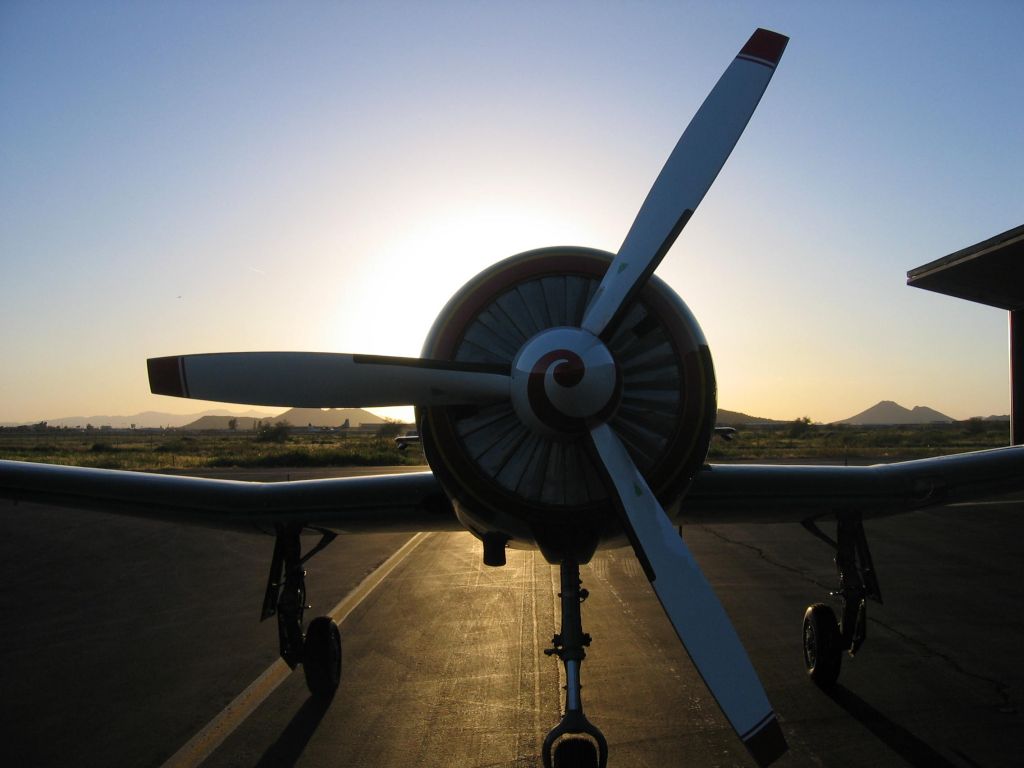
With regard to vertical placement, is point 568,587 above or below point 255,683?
above

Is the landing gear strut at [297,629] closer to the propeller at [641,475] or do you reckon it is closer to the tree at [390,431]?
the propeller at [641,475]

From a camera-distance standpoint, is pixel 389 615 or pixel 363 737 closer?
pixel 363 737

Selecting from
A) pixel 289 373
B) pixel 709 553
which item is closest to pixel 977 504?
pixel 709 553

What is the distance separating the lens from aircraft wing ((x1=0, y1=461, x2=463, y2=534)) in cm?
595

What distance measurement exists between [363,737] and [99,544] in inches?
493

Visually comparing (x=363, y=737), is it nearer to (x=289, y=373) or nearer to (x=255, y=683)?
(x=255, y=683)

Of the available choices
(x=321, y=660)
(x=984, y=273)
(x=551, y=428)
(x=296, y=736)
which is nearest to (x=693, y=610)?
A: (x=551, y=428)

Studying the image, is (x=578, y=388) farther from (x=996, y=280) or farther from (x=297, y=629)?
(x=996, y=280)

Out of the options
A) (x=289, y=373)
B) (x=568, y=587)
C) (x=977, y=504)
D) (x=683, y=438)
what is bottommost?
(x=977, y=504)

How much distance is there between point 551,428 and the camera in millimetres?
3926

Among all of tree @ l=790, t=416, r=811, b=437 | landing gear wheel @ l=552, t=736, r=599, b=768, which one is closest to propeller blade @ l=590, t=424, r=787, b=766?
landing gear wheel @ l=552, t=736, r=599, b=768

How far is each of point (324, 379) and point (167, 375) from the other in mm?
761

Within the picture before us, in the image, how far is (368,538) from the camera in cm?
1759

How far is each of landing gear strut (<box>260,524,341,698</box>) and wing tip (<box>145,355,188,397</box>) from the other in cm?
324
